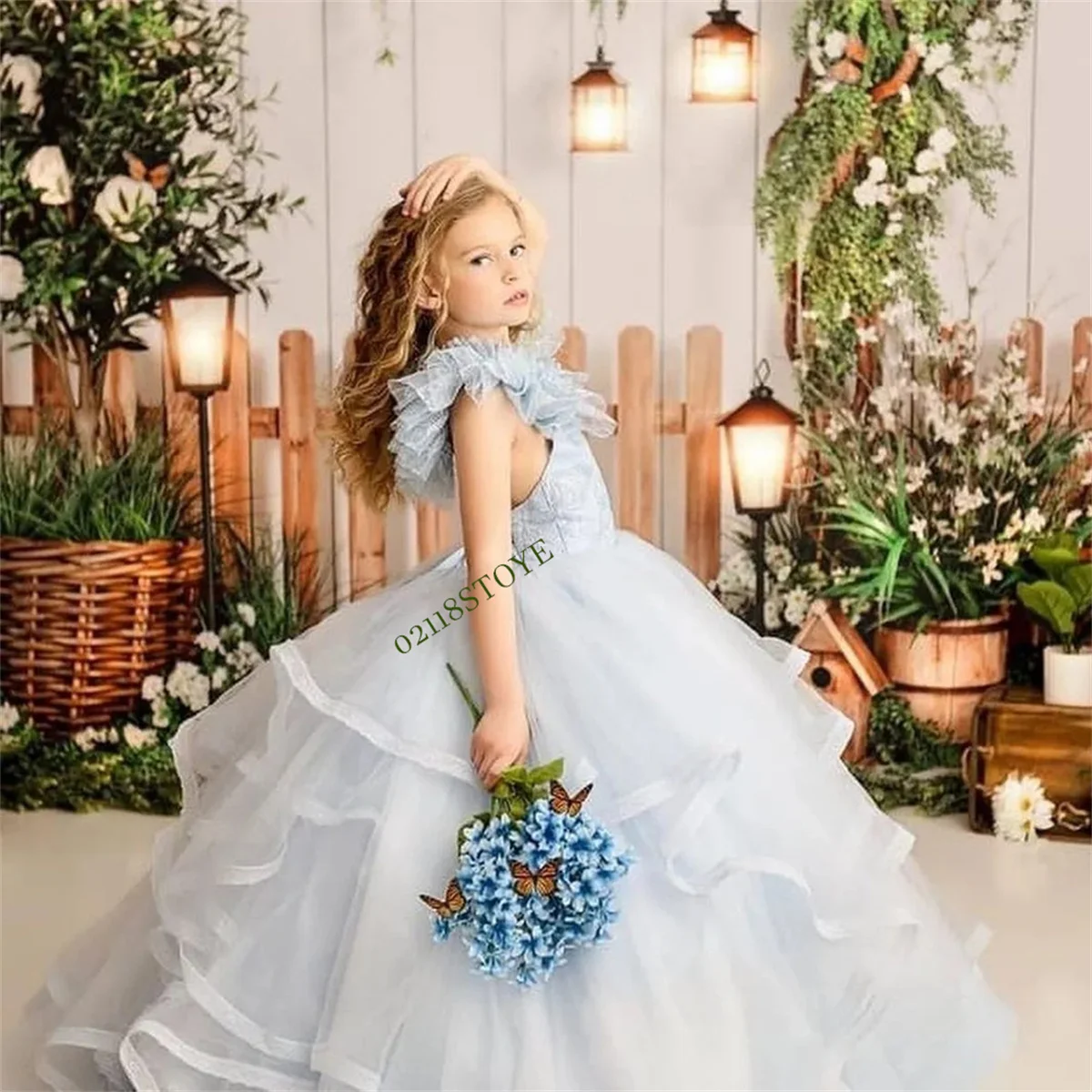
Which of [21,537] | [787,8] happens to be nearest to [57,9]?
[21,537]

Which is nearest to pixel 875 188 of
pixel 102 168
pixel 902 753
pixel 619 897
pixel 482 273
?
pixel 902 753

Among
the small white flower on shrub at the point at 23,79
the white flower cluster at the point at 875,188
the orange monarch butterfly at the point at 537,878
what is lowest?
the orange monarch butterfly at the point at 537,878

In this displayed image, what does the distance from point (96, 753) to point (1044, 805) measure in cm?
211

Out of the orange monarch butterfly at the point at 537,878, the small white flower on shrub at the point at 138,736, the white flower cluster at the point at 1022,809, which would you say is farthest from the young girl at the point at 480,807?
the small white flower on shrub at the point at 138,736

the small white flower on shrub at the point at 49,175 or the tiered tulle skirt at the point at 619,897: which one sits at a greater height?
the small white flower on shrub at the point at 49,175

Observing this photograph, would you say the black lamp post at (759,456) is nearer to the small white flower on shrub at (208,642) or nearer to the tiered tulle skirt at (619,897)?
the small white flower on shrub at (208,642)

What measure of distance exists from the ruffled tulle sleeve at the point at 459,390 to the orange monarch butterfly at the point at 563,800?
486 mm

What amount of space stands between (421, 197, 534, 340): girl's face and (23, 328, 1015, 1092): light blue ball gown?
56 millimetres

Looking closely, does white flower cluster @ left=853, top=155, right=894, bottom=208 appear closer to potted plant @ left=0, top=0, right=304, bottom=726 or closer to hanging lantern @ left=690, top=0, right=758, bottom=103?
hanging lantern @ left=690, top=0, right=758, bottom=103

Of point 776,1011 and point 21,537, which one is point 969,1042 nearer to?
point 776,1011

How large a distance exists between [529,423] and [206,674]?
2060 millimetres

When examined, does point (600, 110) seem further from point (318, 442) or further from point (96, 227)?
point (96, 227)

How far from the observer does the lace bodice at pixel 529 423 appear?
2.34 meters

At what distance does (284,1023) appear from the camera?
7.43 feet
